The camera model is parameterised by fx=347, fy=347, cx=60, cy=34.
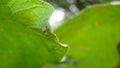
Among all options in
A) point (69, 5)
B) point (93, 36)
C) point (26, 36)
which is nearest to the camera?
point (26, 36)

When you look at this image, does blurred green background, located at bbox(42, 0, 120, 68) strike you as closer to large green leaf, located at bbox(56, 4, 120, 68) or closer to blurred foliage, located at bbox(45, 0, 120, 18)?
large green leaf, located at bbox(56, 4, 120, 68)

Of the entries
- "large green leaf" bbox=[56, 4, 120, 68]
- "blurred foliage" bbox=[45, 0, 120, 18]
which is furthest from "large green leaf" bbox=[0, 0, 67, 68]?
"blurred foliage" bbox=[45, 0, 120, 18]

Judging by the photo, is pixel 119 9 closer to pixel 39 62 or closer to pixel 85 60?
pixel 85 60

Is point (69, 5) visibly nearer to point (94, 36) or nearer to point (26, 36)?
point (94, 36)

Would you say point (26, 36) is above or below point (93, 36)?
above

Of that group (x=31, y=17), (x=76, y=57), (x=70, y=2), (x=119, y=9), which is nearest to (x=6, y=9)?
(x=31, y=17)

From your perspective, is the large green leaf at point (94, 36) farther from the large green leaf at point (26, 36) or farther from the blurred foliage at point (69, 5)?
the blurred foliage at point (69, 5)

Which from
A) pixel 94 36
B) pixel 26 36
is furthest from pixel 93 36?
pixel 26 36
